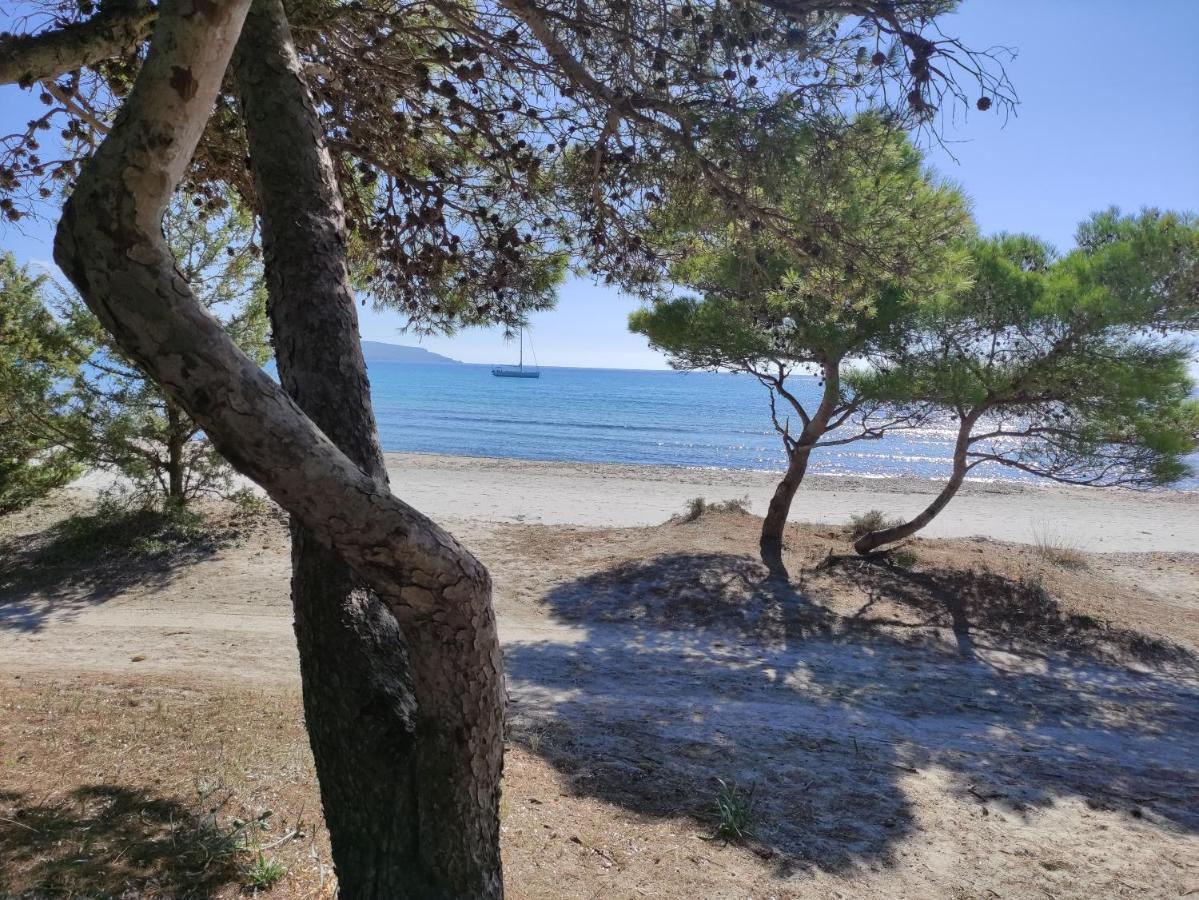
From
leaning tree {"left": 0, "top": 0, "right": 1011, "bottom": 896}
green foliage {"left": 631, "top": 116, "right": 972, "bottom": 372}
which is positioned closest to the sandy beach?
green foliage {"left": 631, "top": 116, "right": 972, "bottom": 372}

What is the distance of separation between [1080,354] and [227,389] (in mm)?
9761

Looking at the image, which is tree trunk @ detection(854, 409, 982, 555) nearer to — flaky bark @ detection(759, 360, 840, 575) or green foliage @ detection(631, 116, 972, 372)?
flaky bark @ detection(759, 360, 840, 575)

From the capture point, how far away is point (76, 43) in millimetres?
3295

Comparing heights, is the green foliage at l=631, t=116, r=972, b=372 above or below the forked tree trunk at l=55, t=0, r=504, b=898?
above

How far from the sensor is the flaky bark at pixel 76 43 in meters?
3.12

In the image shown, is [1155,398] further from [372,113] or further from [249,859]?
[249,859]

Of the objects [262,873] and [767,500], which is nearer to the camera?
[262,873]

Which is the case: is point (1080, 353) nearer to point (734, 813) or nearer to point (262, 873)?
point (734, 813)

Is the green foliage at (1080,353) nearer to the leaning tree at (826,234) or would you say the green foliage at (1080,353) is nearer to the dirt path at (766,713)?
the leaning tree at (826,234)

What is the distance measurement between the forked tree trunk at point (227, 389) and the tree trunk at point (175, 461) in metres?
10.1

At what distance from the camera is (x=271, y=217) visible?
9.15 feet

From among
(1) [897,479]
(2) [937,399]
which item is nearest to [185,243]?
(2) [937,399]

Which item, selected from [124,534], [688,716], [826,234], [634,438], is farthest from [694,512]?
[634,438]

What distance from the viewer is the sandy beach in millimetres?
16281
